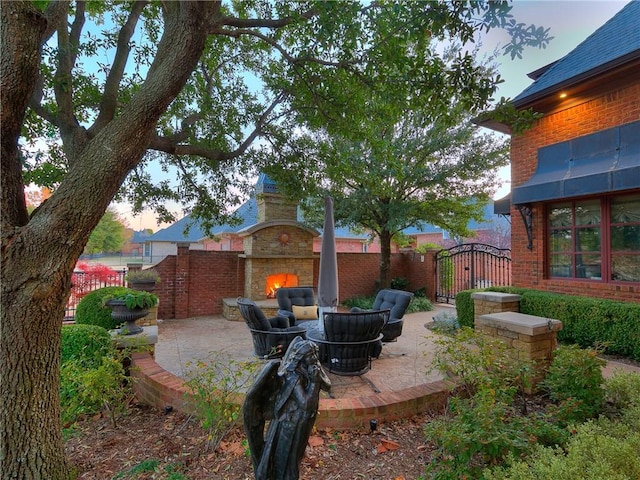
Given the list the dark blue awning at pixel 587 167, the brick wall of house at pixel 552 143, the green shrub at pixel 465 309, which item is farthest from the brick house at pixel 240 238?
the dark blue awning at pixel 587 167

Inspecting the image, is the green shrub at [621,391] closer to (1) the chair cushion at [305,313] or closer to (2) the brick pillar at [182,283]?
(1) the chair cushion at [305,313]

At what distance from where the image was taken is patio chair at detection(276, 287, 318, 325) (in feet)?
20.4

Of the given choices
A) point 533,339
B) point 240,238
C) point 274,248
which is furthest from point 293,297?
point 240,238

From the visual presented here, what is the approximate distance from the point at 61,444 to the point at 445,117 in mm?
4491

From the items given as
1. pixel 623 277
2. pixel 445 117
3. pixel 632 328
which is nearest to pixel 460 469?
pixel 445 117

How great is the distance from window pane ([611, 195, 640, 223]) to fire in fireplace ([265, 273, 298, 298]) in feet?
23.9

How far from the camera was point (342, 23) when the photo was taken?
11.1ft

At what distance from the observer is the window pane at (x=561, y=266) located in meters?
5.95

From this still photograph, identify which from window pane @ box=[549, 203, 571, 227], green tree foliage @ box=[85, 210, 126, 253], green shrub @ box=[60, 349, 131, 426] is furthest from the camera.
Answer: green tree foliage @ box=[85, 210, 126, 253]

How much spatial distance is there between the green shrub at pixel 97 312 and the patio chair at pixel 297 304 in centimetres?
276

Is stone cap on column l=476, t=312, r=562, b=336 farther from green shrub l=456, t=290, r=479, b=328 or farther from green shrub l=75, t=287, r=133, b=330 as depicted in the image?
green shrub l=75, t=287, r=133, b=330

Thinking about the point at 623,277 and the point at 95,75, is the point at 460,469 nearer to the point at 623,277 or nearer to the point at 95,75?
the point at 623,277

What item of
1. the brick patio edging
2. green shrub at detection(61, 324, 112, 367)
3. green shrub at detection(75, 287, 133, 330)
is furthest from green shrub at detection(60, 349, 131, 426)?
green shrub at detection(75, 287, 133, 330)

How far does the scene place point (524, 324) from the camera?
10.6 feet
